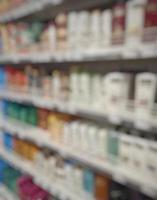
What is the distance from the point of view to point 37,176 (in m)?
2.25

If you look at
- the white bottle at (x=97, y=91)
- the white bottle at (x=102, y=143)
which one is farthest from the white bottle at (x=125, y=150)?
the white bottle at (x=97, y=91)

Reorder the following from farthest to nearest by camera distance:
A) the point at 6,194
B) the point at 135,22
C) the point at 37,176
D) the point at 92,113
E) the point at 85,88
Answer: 1. the point at 6,194
2. the point at 37,176
3. the point at 85,88
4. the point at 92,113
5. the point at 135,22

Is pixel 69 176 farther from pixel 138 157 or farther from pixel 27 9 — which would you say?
pixel 27 9

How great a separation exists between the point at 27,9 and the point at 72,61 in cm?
50

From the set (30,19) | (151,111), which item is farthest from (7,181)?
(151,111)

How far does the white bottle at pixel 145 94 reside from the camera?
4.51ft

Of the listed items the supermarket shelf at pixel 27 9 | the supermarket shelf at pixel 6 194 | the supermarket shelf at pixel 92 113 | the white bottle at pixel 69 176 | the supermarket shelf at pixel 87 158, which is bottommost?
the supermarket shelf at pixel 6 194

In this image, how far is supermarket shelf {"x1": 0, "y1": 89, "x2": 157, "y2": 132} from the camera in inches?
53.2

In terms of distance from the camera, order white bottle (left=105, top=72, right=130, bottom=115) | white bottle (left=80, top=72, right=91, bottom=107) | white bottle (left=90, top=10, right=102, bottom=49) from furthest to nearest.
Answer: white bottle (left=80, top=72, right=91, bottom=107), white bottle (left=90, top=10, right=102, bottom=49), white bottle (left=105, top=72, right=130, bottom=115)

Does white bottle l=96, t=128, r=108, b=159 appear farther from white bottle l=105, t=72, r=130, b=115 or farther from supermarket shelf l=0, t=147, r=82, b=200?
supermarket shelf l=0, t=147, r=82, b=200

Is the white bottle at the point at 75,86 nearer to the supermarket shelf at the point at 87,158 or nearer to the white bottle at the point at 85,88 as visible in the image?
the white bottle at the point at 85,88

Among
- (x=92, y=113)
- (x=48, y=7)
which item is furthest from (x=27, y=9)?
(x=92, y=113)

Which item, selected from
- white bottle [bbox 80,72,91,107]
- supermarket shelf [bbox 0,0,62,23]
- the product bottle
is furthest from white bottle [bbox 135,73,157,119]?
supermarket shelf [bbox 0,0,62,23]

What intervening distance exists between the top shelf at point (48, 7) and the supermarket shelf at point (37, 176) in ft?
4.00
